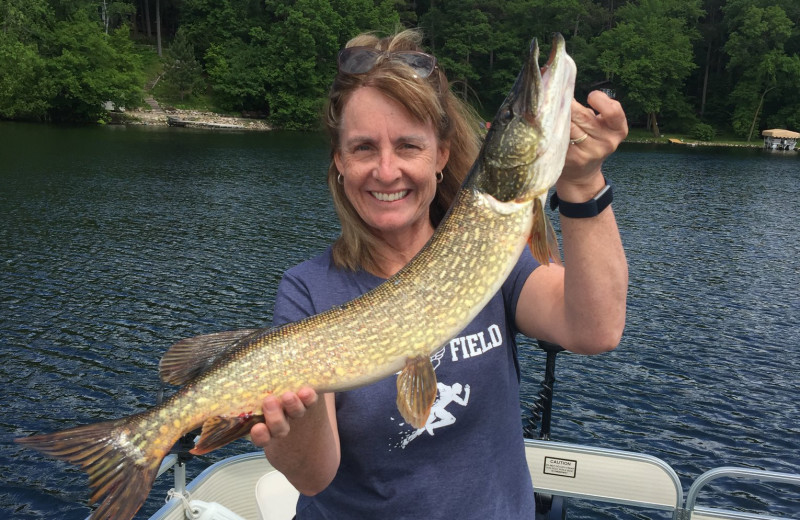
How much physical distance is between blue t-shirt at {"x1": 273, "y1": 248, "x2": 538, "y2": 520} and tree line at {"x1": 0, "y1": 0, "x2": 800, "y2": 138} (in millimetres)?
48478

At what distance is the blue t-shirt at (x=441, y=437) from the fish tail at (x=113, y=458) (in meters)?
0.55

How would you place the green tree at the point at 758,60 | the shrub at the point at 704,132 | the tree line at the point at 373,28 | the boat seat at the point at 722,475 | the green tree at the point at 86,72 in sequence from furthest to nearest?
the shrub at the point at 704,132 → the green tree at the point at 758,60 → the tree line at the point at 373,28 → the green tree at the point at 86,72 → the boat seat at the point at 722,475

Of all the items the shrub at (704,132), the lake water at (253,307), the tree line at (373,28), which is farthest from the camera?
the shrub at (704,132)

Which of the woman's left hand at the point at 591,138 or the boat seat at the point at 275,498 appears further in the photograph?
the boat seat at the point at 275,498

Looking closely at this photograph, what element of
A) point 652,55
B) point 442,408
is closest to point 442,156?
point 442,408

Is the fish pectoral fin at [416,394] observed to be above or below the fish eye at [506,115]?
below

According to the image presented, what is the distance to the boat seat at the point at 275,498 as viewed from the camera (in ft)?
12.1

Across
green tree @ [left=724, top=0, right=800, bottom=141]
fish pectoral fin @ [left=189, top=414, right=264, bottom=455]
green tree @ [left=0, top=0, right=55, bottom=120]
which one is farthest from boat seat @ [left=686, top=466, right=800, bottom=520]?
green tree @ [left=724, top=0, right=800, bottom=141]

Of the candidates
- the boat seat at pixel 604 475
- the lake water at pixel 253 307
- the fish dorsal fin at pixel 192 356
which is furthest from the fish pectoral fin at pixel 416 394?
the lake water at pixel 253 307

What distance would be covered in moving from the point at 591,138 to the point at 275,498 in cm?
290

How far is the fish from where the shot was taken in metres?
2.02

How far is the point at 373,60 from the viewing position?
2.33 meters

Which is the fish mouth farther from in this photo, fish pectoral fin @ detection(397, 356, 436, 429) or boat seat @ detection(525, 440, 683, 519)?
A: boat seat @ detection(525, 440, 683, 519)

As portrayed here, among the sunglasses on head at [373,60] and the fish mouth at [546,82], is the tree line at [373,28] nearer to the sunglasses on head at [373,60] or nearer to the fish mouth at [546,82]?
the sunglasses on head at [373,60]
